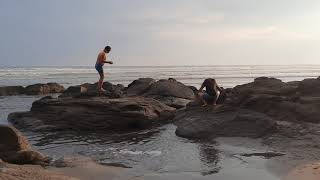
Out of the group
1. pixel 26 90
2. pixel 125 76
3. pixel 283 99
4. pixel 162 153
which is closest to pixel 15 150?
pixel 162 153

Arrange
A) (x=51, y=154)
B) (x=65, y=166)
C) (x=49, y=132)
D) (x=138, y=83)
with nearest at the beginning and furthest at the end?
(x=65, y=166) < (x=51, y=154) < (x=49, y=132) < (x=138, y=83)

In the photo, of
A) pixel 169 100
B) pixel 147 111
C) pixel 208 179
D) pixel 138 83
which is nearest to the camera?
pixel 208 179

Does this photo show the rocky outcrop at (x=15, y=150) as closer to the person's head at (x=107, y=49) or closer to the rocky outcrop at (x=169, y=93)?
the person's head at (x=107, y=49)

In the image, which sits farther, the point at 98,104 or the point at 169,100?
the point at 169,100

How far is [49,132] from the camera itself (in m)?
17.1

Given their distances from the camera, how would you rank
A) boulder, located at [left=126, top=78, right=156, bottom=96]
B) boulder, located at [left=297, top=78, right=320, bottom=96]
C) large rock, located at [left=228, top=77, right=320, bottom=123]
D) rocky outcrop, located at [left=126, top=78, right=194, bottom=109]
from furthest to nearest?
1. boulder, located at [left=126, top=78, right=156, bottom=96]
2. rocky outcrop, located at [left=126, top=78, right=194, bottom=109]
3. boulder, located at [left=297, top=78, right=320, bottom=96]
4. large rock, located at [left=228, top=77, right=320, bottom=123]

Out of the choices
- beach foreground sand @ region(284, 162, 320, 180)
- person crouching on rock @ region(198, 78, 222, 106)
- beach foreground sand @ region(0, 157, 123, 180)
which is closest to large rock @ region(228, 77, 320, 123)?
person crouching on rock @ region(198, 78, 222, 106)

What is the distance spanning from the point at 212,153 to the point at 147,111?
22.1 feet

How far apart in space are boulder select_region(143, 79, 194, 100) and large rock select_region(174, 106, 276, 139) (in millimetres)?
7660

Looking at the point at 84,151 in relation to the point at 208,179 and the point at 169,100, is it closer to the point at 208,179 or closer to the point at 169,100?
the point at 208,179

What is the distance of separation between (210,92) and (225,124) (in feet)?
7.99

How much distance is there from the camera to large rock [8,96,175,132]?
17781 millimetres

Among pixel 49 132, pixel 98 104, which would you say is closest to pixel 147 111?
pixel 98 104

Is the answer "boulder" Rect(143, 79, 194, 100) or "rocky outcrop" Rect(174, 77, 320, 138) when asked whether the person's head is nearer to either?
"rocky outcrop" Rect(174, 77, 320, 138)
